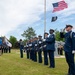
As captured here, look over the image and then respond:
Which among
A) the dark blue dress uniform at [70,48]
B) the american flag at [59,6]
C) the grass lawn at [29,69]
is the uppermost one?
the american flag at [59,6]

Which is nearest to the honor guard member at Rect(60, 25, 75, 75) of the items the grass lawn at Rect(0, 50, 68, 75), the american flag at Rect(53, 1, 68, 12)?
the grass lawn at Rect(0, 50, 68, 75)

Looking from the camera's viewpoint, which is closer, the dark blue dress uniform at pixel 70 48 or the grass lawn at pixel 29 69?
the dark blue dress uniform at pixel 70 48

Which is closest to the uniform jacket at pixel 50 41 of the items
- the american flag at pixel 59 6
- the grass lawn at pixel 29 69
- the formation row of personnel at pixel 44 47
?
the formation row of personnel at pixel 44 47

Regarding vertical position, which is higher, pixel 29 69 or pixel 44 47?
pixel 44 47

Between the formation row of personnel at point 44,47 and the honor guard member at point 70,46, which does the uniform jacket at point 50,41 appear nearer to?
the formation row of personnel at point 44,47

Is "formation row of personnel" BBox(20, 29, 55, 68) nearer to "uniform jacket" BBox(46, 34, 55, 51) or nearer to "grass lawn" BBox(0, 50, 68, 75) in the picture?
"uniform jacket" BBox(46, 34, 55, 51)

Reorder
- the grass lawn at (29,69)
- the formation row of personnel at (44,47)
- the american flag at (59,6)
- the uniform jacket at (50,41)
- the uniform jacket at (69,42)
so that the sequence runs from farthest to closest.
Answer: the american flag at (59,6) → the formation row of personnel at (44,47) → the uniform jacket at (50,41) → the grass lawn at (29,69) → the uniform jacket at (69,42)

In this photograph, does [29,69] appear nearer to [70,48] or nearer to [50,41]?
[50,41]

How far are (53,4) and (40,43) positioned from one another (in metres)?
12.1

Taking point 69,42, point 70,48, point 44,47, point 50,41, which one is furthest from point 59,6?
point 70,48

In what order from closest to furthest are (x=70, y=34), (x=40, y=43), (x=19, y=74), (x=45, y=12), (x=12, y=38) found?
(x=70, y=34)
(x=19, y=74)
(x=40, y=43)
(x=45, y=12)
(x=12, y=38)

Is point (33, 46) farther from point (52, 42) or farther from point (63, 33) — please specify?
point (63, 33)

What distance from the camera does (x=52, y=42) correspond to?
1587 cm

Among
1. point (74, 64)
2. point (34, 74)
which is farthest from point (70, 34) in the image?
point (34, 74)
